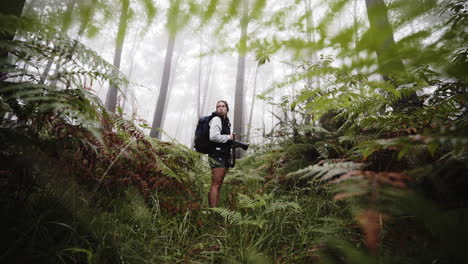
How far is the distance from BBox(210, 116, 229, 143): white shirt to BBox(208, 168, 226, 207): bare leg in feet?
1.48

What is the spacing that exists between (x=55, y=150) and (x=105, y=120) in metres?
0.56

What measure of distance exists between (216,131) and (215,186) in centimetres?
83

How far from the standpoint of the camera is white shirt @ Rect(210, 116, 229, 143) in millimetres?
2885

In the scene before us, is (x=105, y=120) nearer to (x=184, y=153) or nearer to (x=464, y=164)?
(x=184, y=153)

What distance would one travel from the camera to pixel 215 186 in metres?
2.70

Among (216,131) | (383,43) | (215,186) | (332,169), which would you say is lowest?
(215,186)

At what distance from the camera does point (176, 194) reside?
2588mm

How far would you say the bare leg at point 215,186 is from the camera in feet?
8.50

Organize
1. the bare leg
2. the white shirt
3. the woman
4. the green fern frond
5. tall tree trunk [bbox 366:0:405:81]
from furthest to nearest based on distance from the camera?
the white shirt
the woman
the bare leg
the green fern frond
tall tree trunk [bbox 366:0:405:81]

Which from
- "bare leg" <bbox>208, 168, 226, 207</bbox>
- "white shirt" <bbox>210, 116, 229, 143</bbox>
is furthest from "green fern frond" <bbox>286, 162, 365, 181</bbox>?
"white shirt" <bbox>210, 116, 229, 143</bbox>

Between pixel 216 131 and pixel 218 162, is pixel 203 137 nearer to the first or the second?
pixel 216 131

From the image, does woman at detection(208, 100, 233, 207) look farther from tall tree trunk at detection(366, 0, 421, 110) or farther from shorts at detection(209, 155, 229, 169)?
tall tree trunk at detection(366, 0, 421, 110)

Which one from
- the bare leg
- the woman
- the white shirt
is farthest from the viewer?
the white shirt

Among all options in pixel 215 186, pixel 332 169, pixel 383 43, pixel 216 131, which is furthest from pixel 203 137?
pixel 383 43
